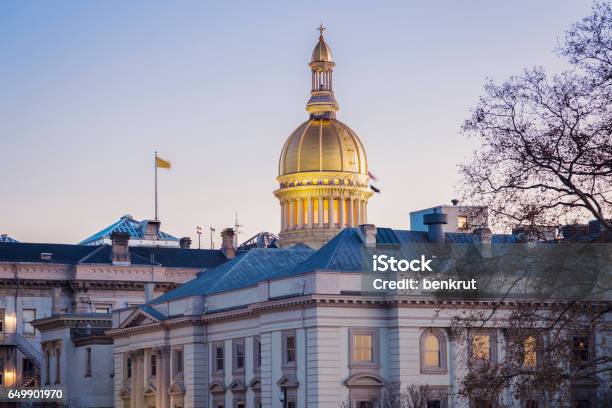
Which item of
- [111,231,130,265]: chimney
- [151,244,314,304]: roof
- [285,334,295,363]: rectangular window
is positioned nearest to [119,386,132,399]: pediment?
[151,244,314,304]: roof

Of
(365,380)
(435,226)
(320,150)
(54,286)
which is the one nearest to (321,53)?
(320,150)

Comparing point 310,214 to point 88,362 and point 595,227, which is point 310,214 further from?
point 595,227

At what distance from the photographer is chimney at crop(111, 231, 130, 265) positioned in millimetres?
135750

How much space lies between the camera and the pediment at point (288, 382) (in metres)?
85.5

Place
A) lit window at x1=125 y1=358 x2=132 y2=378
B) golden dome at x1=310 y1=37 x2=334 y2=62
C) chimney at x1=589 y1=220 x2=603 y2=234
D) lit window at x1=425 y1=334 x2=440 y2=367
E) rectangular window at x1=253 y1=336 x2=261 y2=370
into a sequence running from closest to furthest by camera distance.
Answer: chimney at x1=589 y1=220 x2=603 y2=234 → lit window at x1=425 y1=334 x2=440 y2=367 → rectangular window at x1=253 y1=336 x2=261 y2=370 → lit window at x1=125 y1=358 x2=132 y2=378 → golden dome at x1=310 y1=37 x2=334 y2=62

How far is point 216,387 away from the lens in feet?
316

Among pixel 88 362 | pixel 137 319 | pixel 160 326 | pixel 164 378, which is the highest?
pixel 137 319

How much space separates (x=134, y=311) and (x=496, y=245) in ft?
112

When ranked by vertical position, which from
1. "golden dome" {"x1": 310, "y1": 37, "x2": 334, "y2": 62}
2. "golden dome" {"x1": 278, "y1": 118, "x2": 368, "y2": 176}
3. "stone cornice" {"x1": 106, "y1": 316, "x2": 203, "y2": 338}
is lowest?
"stone cornice" {"x1": 106, "y1": 316, "x2": 203, "y2": 338}

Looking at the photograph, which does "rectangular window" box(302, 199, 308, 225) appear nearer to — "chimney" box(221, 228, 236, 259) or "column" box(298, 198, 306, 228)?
"column" box(298, 198, 306, 228)

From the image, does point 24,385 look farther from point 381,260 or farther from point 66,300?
point 381,260

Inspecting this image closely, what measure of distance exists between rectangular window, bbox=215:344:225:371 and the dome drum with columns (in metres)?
45.4

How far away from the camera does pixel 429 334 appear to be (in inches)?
3354

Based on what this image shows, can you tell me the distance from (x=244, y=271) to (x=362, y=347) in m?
19.5
